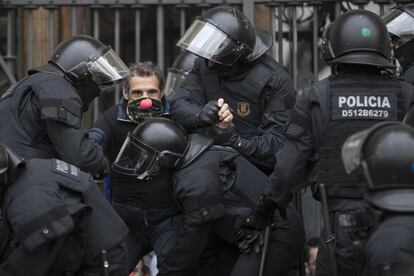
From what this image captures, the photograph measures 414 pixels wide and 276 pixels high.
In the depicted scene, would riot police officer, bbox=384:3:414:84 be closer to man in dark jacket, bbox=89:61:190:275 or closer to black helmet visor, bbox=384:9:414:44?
black helmet visor, bbox=384:9:414:44

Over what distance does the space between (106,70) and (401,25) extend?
168cm

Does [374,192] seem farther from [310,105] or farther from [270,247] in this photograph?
[270,247]

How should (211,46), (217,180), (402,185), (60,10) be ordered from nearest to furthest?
(402,185)
(217,180)
(211,46)
(60,10)

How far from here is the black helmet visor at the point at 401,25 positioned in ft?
22.7

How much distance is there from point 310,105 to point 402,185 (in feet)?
3.87

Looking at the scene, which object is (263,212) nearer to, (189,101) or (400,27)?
(189,101)

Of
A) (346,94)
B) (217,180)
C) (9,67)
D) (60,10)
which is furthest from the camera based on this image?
(60,10)

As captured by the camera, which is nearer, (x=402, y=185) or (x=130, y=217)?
(x=402, y=185)

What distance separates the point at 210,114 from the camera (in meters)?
6.54

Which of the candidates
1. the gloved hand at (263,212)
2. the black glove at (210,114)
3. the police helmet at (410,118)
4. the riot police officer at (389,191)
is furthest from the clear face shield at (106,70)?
the riot police officer at (389,191)

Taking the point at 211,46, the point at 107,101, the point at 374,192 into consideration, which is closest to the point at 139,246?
the point at 211,46

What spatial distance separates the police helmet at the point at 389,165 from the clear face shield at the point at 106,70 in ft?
7.44

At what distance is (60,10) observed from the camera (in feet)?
29.7

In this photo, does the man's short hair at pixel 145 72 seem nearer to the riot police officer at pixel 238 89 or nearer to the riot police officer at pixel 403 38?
the riot police officer at pixel 238 89
